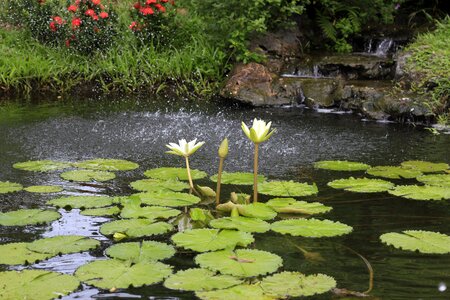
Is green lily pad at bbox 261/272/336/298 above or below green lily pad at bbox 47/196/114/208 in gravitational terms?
below

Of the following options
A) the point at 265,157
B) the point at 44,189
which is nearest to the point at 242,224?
the point at 44,189

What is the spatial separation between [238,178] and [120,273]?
1699 mm

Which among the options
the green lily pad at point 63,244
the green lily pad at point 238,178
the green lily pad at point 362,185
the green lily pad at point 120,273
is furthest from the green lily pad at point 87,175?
the green lily pad at point 120,273

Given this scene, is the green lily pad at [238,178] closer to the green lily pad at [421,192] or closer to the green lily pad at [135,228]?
the green lily pad at [421,192]

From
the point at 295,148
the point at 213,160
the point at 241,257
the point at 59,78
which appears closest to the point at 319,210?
the point at 241,257

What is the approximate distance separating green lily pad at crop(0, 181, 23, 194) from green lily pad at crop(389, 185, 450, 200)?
2.23 meters

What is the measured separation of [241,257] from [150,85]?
5848 millimetres

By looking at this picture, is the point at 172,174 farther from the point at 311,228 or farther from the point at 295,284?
the point at 295,284

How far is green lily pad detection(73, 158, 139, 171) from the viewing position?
4688 millimetres

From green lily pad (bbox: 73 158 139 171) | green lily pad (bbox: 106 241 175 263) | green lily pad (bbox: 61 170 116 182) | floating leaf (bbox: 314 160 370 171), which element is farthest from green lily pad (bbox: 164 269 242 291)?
floating leaf (bbox: 314 160 370 171)

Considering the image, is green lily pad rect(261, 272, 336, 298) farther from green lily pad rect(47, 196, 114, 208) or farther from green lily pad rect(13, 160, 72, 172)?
green lily pad rect(13, 160, 72, 172)

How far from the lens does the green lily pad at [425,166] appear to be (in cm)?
465

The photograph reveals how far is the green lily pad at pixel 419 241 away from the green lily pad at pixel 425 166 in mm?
1388

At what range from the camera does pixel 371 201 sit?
13.3 ft
